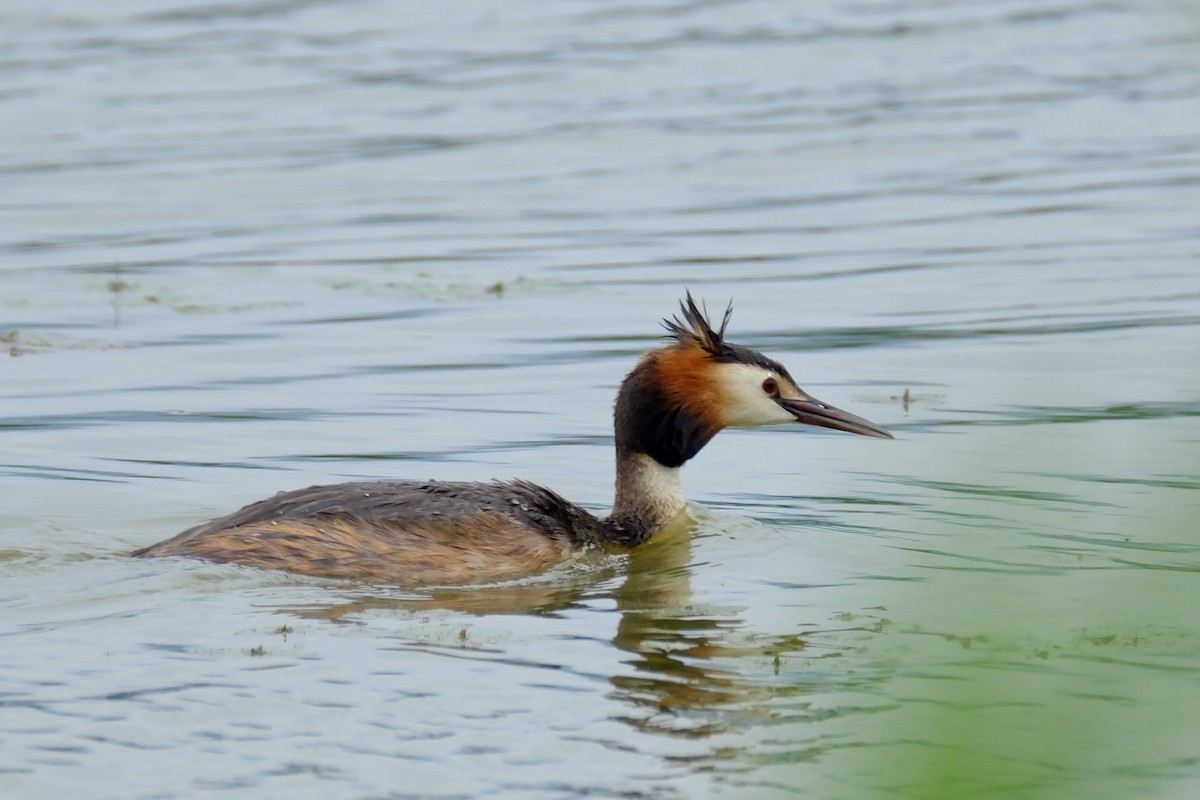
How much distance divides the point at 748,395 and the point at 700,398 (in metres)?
Answer: 0.25

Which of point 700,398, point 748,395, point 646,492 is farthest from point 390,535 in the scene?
point 748,395

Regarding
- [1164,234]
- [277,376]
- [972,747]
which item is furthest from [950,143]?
[972,747]

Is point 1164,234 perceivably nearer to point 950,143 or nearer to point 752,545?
point 950,143

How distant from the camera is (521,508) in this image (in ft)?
30.4

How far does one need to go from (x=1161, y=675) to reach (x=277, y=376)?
26.0ft

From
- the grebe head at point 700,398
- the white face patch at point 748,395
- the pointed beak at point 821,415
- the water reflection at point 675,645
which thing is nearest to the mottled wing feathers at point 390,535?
the water reflection at point 675,645

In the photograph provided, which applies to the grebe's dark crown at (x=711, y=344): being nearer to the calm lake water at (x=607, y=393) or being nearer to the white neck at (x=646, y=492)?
the white neck at (x=646, y=492)

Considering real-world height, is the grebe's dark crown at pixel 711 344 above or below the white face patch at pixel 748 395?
above

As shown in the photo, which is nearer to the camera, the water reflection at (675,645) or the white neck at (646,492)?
the water reflection at (675,645)

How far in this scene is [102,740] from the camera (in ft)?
20.4

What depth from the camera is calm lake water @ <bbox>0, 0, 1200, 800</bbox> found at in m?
6.00

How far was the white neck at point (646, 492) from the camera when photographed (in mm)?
10086

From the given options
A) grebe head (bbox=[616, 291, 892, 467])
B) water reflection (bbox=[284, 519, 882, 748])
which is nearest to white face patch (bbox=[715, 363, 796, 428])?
grebe head (bbox=[616, 291, 892, 467])

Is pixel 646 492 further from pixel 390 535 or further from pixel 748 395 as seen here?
pixel 390 535
